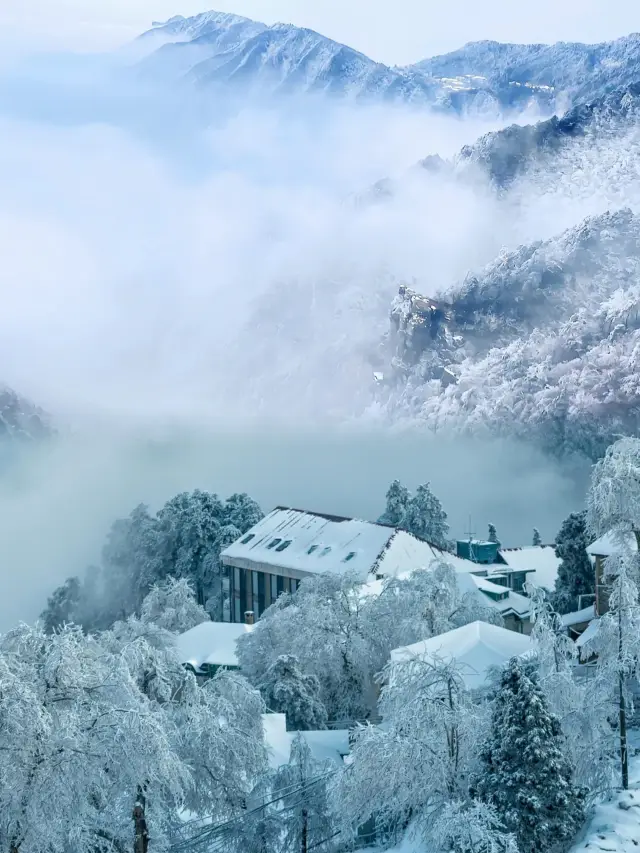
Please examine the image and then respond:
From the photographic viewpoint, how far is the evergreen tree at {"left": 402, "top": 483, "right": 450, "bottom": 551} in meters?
88.8

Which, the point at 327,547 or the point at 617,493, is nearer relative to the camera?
the point at 617,493

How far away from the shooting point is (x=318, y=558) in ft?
229

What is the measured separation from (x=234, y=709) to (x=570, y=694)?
10.0 m

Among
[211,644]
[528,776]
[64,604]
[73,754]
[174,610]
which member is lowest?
[528,776]

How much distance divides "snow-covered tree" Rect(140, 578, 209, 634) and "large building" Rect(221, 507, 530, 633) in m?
5.45

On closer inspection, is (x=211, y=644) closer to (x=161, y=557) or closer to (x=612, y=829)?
(x=161, y=557)

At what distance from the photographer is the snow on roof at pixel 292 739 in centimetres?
3412

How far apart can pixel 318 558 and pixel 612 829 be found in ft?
152

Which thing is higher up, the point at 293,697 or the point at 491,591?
the point at 491,591

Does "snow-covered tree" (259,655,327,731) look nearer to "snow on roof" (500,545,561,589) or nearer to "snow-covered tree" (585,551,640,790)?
"snow-covered tree" (585,551,640,790)

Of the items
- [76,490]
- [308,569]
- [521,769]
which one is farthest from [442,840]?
[76,490]

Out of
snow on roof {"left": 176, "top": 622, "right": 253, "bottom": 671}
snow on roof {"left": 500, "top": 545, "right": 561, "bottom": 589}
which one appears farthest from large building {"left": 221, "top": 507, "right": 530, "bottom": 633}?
snow on roof {"left": 500, "top": 545, "right": 561, "bottom": 589}

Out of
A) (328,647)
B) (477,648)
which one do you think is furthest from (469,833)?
(328,647)

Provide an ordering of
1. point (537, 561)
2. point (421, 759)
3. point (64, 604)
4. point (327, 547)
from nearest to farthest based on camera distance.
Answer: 1. point (421, 759)
2. point (327, 547)
3. point (537, 561)
4. point (64, 604)
